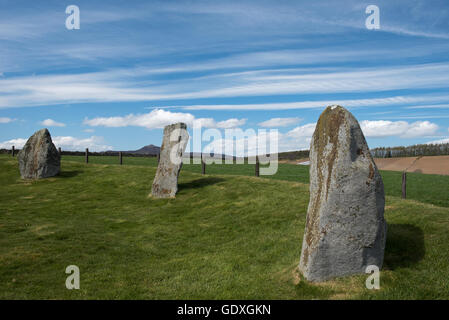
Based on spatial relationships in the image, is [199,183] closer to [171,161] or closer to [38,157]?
[171,161]

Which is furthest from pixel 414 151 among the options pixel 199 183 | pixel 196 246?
pixel 196 246

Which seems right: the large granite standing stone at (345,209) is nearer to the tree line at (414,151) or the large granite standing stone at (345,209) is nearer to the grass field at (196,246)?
the grass field at (196,246)

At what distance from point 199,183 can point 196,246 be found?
1024cm

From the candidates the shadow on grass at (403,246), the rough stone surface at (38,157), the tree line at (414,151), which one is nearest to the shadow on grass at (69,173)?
the rough stone surface at (38,157)

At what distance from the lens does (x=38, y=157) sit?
27.1 meters

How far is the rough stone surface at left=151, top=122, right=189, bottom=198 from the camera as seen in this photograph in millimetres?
20344

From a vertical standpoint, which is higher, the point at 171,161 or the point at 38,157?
the point at 38,157

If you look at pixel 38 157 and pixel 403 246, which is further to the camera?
pixel 38 157

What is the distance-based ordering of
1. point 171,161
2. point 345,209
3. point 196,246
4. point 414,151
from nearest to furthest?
point 345,209, point 196,246, point 171,161, point 414,151

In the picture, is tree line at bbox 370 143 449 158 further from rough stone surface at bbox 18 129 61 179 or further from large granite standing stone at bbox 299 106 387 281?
large granite standing stone at bbox 299 106 387 281

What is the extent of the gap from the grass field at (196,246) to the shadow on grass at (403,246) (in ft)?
0.09

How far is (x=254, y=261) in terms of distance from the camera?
1040cm

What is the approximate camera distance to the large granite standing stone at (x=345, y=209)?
766cm
